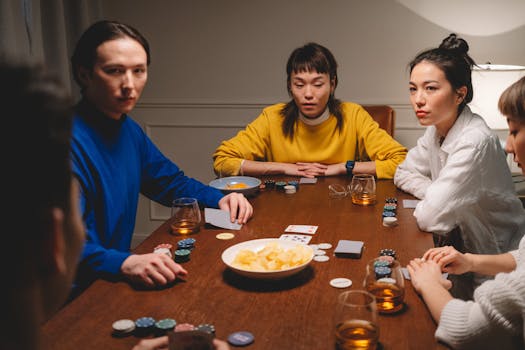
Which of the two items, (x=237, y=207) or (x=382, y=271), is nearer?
(x=382, y=271)

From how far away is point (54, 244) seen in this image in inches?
24.2

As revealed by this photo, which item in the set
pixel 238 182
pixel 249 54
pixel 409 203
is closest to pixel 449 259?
pixel 409 203

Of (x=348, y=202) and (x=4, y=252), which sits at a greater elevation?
(x=4, y=252)

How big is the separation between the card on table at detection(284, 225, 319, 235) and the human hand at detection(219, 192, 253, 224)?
179 millimetres

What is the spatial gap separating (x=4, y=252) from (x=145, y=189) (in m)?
1.68

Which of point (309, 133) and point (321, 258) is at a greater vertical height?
point (309, 133)

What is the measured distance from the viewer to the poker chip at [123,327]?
1.15 metres

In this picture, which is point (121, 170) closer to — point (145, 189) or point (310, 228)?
point (145, 189)

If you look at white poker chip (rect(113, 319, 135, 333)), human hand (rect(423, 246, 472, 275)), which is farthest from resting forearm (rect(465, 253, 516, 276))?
white poker chip (rect(113, 319, 135, 333))

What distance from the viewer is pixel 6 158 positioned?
556 mm

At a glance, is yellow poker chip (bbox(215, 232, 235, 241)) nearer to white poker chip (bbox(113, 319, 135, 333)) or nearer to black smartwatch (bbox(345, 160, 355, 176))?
white poker chip (bbox(113, 319, 135, 333))

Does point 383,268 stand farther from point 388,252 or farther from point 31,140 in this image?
point 31,140

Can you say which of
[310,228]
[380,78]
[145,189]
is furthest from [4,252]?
[380,78]

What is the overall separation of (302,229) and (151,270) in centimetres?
60
